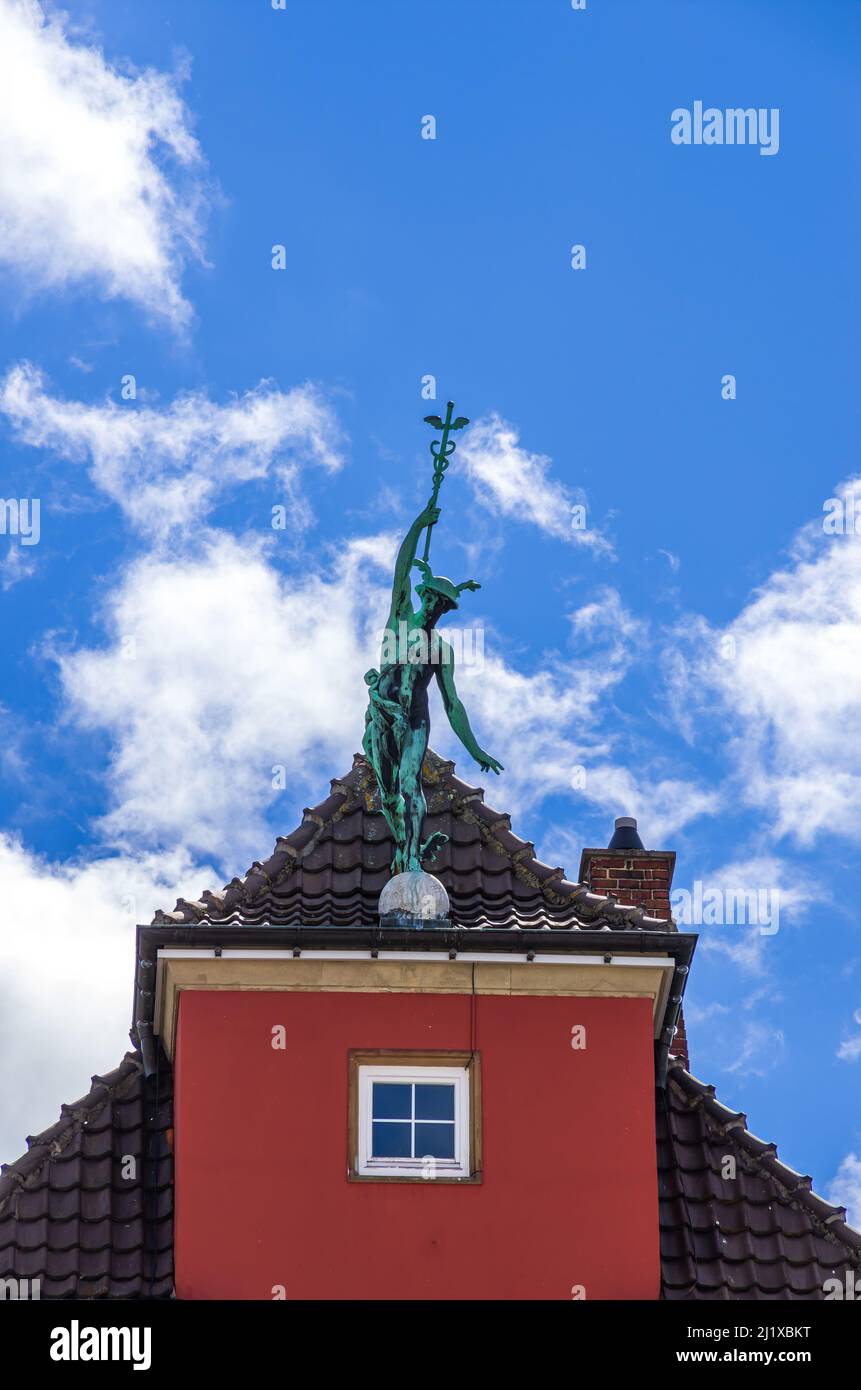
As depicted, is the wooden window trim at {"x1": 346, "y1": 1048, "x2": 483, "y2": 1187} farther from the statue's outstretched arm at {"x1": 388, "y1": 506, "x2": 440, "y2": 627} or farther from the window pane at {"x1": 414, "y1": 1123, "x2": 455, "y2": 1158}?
the statue's outstretched arm at {"x1": 388, "y1": 506, "x2": 440, "y2": 627}

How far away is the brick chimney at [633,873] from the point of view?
86.6ft

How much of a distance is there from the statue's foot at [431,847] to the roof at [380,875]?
0.49 feet

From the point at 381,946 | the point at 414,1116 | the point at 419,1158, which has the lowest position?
the point at 419,1158

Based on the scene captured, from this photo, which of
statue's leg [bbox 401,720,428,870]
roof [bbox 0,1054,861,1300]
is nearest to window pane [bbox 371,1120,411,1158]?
roof [bbox 0,1054,861,1300]

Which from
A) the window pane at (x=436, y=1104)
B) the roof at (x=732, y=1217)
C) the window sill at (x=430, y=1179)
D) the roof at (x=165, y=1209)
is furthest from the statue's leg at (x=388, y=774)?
the roof at (x=732, y=1217)

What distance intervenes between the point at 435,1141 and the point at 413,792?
2783 mm

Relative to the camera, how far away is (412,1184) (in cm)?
2206

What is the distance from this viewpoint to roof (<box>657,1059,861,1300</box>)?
22359 millimetres

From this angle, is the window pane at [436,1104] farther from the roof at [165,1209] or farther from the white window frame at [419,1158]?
the roof at [165,1209]

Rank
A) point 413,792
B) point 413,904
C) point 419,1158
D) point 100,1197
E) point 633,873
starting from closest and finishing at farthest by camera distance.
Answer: point 419,1158, point 100,1197, point 413,904, point 413,792, point 633,873

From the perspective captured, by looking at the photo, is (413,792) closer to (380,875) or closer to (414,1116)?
(380,875)

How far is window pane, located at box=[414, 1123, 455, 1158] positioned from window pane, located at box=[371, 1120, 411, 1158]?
0.30ft

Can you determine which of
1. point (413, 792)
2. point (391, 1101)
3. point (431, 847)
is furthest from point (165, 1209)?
point (413, 792)
